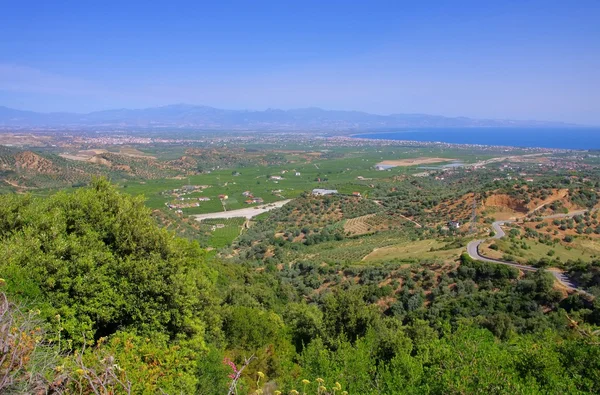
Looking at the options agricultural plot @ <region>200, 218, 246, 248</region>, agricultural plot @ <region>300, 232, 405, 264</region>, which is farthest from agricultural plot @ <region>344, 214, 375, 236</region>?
agricultural plot @ <region>200, 218, 246, 248</region>

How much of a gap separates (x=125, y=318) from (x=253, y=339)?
16.8 feet

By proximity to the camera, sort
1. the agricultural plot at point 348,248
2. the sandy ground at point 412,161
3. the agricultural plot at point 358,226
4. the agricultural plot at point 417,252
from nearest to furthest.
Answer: the agricultural plot at point 417,252 → the agricultural plot at point 348,248 → the agricultural plot at point 358,226 → the sandy ground at point 412,161

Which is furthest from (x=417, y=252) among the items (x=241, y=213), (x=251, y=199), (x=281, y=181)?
(x=281, y=181)

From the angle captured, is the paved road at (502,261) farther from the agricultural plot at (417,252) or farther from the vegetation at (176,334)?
the vegetation at (176,334)

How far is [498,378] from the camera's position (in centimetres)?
623

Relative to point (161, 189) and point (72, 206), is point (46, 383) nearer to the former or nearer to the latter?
point (72, 206)

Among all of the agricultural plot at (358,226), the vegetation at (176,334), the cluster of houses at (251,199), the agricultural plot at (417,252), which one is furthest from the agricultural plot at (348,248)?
the cluster of houses at (251,199)

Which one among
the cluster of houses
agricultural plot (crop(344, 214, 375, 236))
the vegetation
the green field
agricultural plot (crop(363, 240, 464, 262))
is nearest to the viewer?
the vegetation

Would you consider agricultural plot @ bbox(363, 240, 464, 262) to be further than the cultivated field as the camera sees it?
No

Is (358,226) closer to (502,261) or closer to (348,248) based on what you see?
(348,248)

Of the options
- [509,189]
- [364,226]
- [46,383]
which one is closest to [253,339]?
[46,383]

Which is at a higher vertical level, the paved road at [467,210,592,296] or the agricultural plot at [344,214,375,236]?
the paved road at [467,210,592,296]

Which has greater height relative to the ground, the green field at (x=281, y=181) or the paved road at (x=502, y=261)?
the paved road at (x=502, y=261)

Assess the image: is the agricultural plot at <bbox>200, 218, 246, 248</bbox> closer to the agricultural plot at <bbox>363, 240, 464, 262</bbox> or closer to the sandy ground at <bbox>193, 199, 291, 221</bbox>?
the sandy ground at <bbox>193, 199, 291, 221</bbox>
